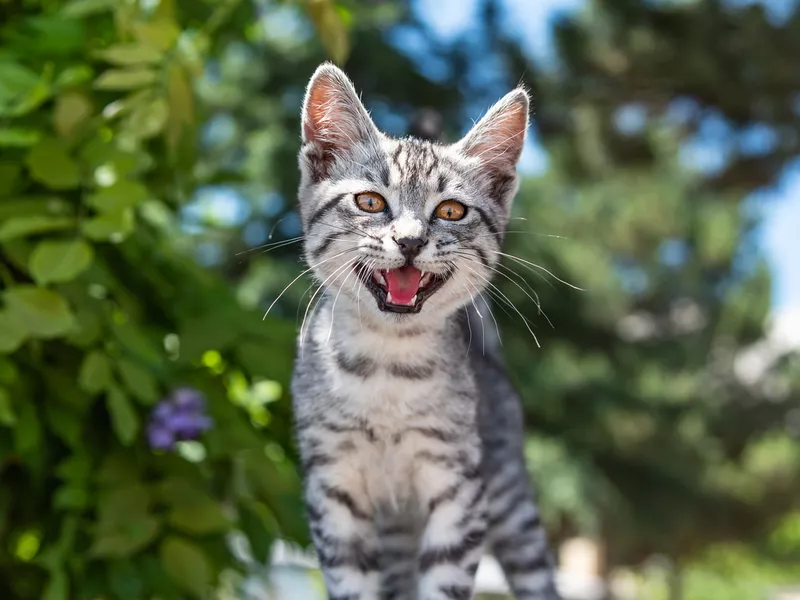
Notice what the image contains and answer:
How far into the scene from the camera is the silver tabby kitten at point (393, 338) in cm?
165

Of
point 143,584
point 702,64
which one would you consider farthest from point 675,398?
point 143,584

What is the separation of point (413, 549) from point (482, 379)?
15.4 inches

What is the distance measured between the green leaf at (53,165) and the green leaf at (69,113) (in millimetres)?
46

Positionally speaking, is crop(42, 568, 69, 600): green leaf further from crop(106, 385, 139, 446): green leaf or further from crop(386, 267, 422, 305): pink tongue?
crop(386, 267, 422, 305): pink tongue

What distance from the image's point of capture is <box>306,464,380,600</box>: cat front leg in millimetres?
1718

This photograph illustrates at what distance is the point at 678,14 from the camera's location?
8.28 meters

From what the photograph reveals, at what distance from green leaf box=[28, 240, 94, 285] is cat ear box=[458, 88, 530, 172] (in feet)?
2.98

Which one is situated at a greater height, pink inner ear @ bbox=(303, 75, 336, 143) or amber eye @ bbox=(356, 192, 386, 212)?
pink inner ear @ bbox=(303, 75, 336, 143)

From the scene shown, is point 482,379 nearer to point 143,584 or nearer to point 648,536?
point 143,584

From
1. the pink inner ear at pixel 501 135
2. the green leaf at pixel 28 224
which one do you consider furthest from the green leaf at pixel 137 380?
the pink inner ear at pixel 501 135

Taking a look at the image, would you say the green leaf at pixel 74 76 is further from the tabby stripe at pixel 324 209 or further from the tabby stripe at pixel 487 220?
the tabby stripe at pixel 487 220

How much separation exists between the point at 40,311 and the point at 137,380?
28cm

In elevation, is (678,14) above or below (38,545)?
above

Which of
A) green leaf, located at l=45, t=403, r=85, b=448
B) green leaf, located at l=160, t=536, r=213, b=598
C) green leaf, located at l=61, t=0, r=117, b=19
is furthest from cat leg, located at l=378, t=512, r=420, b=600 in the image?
green leaf, located at l=61, t=0, r=117, b=19
